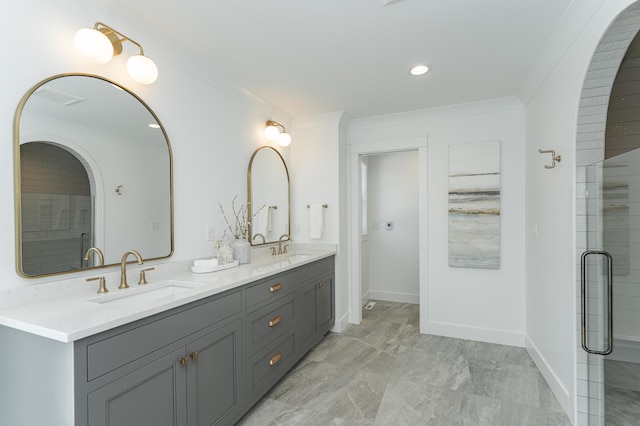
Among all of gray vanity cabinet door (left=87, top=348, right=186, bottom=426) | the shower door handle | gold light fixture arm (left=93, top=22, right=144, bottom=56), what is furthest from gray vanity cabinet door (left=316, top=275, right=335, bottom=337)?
gold light fixture arm (left=93, top=22, right=144, bottom=56)

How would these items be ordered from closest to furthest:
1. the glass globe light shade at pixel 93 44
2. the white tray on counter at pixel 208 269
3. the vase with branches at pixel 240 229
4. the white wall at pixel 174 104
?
the white wall at pixel 174 104 < the glass globe light shade at pixel 93 44 < the white tray on counter at pixel 208 269 < the vase with branches at pixel 240 229

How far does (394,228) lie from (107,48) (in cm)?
384

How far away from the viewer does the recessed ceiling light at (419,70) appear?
7.79 ft

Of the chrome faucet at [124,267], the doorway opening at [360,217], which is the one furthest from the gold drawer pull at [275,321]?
the doorway opening at [360,217]

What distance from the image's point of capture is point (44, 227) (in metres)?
1.42

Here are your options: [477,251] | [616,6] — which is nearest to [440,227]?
[477,251]

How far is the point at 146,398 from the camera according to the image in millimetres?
1284

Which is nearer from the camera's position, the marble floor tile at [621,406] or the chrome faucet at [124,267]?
the marble floor tile at [621,406]

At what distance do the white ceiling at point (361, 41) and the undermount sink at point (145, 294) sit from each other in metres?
1.41

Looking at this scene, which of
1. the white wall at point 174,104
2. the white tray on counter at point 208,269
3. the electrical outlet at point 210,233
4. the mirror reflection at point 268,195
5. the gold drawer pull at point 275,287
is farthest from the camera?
the mirror reflection at point 268,195

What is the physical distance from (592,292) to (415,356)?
59.5 inches

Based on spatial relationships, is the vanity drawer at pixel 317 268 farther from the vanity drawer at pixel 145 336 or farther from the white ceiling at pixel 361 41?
the white ceiling at pixel 361 41

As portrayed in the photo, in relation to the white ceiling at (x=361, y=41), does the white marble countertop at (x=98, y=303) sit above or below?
below

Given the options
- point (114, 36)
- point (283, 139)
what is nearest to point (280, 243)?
point (283, 139)
